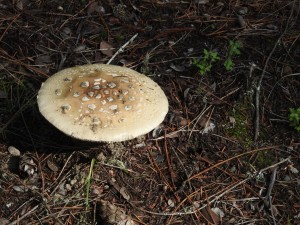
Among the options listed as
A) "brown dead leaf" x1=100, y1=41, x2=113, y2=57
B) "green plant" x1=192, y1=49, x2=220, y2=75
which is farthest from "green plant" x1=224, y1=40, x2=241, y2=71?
"brown dead leaf" x1=100, y1=41, x2=113, y2=57

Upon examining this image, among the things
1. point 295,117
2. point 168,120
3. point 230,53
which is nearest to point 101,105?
point 168,120

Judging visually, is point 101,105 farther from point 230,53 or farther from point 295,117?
point 295,117

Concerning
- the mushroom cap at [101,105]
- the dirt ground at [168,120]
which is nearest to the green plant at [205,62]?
the dirt ground at [168,120]

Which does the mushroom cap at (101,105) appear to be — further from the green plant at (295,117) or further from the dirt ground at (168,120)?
the green plant at (295,117)

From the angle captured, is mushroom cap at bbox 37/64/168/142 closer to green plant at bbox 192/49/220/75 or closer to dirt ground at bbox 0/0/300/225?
dirt ground at bbox 0/0/300/225

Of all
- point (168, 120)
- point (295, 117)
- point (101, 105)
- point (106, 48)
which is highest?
point (101, 105)
